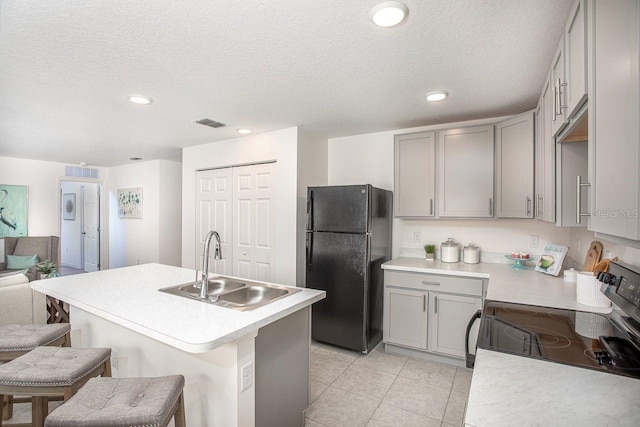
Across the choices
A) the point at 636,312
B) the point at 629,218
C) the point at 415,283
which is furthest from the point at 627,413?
the point at 415,283

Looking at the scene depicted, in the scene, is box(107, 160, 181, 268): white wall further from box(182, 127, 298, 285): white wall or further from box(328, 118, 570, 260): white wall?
box(328, 118, 570, 260): white wall

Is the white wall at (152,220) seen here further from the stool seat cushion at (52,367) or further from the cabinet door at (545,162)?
the cabinet door at (545,162)

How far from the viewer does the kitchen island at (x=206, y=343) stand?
1418 millimetres

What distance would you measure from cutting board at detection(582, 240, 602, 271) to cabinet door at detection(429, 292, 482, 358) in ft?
2.64

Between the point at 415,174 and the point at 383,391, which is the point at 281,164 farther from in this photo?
the point at 383,391

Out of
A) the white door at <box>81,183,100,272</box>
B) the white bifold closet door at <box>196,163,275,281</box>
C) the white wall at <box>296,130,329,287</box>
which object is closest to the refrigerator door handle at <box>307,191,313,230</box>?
the white wall at <box>296,130,329,287</box>

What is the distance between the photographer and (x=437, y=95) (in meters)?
2.45

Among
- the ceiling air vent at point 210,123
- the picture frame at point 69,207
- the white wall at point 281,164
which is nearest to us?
the ceiling air vent at point 210,123

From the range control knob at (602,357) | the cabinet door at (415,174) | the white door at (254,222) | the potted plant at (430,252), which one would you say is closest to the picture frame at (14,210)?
the white door at (254,222)

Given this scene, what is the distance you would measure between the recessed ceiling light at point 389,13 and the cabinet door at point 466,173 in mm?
1717

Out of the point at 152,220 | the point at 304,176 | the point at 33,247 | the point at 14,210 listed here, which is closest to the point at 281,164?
the point at 304,176

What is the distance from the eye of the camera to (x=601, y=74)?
931 millimetres

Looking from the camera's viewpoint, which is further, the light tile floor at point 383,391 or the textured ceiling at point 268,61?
the light tile floor at point 383,391

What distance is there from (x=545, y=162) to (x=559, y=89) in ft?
2.47
